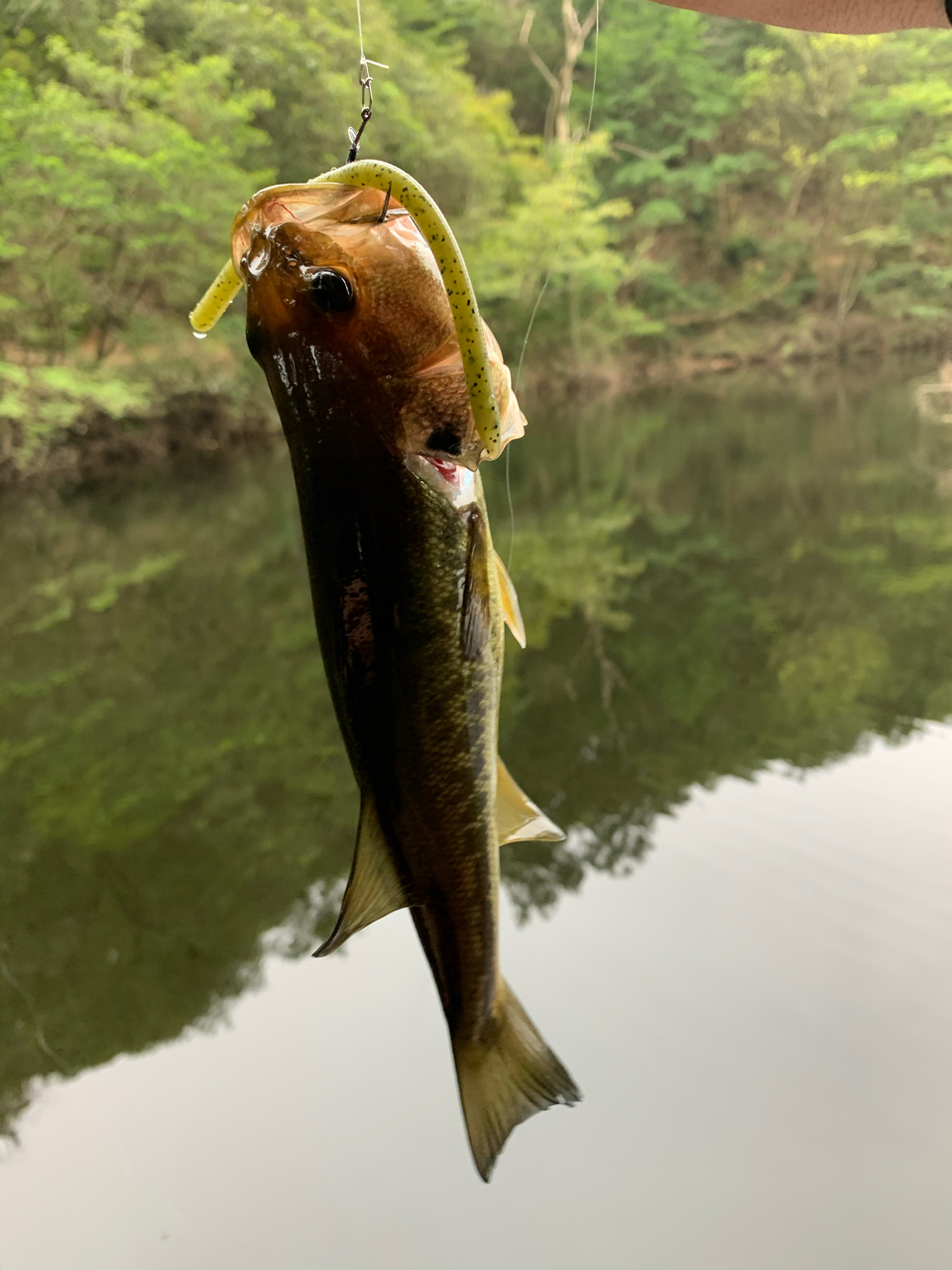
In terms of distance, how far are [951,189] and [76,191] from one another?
23372 millimetres

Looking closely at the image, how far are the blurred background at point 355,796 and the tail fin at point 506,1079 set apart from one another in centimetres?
110

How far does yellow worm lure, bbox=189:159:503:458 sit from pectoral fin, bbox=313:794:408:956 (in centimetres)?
44

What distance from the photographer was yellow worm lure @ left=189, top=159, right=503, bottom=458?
0.67m

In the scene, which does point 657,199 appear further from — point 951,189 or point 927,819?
point 927,819

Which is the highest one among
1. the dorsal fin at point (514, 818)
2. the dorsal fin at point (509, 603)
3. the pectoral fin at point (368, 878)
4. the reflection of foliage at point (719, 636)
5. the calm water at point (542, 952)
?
the dorsal fin at point (509, 603)

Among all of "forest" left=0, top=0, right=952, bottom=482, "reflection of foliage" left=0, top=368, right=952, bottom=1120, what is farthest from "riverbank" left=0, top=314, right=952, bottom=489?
"reflection of foliage" left=0, top=368, right=952, bottom=1120

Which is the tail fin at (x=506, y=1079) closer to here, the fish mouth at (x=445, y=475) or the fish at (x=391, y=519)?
the fish at (x=391, y=519)

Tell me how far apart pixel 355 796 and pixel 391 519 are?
3796 mm

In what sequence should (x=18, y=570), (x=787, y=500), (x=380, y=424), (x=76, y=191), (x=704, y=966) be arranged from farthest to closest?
(x=76, y=191) → (x=787, y=500) → (x=18, y=570) → (x=704, y=966) → (x=380, y=424)

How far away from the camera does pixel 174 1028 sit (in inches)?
119

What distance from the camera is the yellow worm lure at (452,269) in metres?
0.67

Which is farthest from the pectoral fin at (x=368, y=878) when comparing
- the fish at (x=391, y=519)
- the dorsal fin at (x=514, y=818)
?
the dorsal fin at (x=514, y=818)

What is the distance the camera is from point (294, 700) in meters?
5.39

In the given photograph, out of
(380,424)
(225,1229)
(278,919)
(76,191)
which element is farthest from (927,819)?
(76,191)
